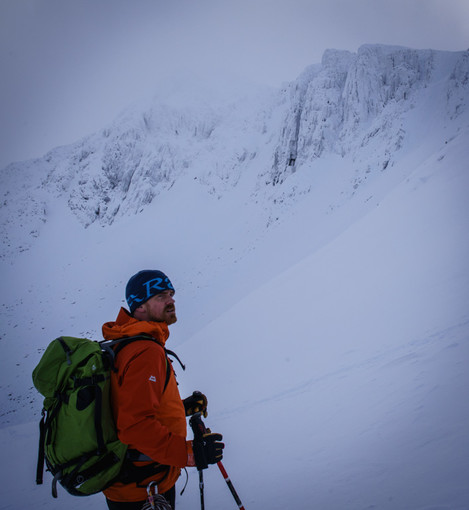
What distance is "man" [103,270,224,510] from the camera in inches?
67.4

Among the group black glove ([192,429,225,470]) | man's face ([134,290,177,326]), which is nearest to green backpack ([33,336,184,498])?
black glove ([192,429,225,470])

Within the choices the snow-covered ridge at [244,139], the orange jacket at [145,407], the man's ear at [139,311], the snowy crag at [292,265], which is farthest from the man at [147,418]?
the snow-covered ridge at [244,139]

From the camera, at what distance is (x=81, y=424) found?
5.61 feet

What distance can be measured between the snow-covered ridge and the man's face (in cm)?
2279

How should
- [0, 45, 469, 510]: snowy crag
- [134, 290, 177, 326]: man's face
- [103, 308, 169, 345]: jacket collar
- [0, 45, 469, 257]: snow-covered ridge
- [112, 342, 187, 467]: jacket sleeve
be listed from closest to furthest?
[112, 342, 187, 467]: jacket sleeve → [103, 308, 169, 345]: jacket collar → [134, 290, 177, 326]: man's face → [0, 45, 469, 510]: snowy crag → [0, 45, 469, 257]: snow-covered ridge

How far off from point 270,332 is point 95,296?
2218 cm

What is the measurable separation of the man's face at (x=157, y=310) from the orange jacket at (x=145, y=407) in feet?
0.90

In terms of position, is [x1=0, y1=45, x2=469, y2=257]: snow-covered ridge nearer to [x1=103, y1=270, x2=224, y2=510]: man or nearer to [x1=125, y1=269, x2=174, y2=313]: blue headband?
[x1=125, y1=269, x2=174, y2=313]: blue headband

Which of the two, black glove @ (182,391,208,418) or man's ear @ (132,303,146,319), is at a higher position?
man's ear @ (132,303,146,319)

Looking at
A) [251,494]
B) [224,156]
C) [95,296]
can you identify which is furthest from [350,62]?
[251,494]

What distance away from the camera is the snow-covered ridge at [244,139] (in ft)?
79.2

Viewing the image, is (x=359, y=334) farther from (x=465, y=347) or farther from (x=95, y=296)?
(x=95, y=296)

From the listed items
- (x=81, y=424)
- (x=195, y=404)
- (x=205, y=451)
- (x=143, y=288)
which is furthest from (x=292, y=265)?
(x=81, y=424)

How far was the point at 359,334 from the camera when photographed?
5211 millimetres
